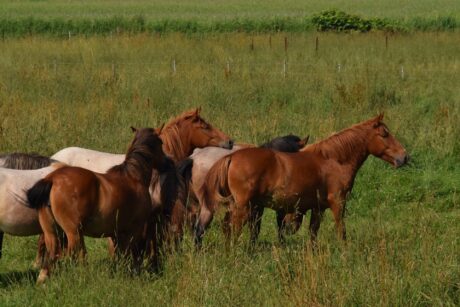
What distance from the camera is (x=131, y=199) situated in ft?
24.8

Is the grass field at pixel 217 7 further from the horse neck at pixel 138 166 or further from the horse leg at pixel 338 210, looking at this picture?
the horse neck at pixel 138 166

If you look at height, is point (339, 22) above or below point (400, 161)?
below

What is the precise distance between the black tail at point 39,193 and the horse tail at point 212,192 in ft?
6.70

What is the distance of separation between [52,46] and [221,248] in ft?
67.0

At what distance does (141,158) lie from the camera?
26.1 ft

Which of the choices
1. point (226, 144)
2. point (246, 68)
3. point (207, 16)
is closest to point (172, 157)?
point (226, 144)

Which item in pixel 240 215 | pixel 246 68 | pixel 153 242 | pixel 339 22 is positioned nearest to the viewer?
pixel 153 242

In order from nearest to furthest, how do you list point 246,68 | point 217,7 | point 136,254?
point 136,254 → point 246,68 → point 217,7

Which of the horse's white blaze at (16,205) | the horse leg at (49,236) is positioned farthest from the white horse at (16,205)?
the horse leg at (49,236)

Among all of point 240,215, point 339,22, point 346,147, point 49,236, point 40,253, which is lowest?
point 339,22

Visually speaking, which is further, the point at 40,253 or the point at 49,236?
the point at 40,253

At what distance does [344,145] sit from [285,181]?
40.0 inches

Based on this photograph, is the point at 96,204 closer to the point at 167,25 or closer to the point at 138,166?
the point at 138,166

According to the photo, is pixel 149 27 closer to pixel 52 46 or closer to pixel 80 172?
pixel 52 46
